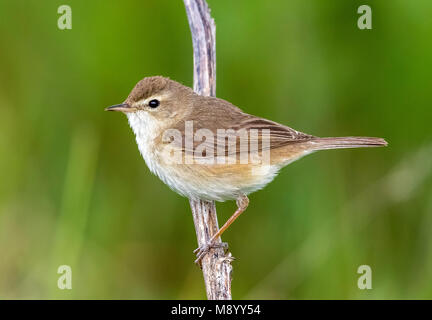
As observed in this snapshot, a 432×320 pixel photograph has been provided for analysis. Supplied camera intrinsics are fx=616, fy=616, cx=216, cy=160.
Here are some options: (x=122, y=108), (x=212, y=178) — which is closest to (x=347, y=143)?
(x=212, y=178)

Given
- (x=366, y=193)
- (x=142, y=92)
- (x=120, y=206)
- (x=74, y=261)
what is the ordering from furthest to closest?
(x=120, y=206) < (x=366, y=193) < (x=142, y=92) < (x=74, y=261)

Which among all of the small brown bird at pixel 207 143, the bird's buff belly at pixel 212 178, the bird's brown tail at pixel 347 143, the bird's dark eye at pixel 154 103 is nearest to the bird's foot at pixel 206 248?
the small brown bird at pixel 207 143

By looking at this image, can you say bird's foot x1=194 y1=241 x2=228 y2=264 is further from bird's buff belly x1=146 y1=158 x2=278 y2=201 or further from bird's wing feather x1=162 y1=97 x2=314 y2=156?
bird's wing feather x1=162 y1=97 x2=314 y2=156

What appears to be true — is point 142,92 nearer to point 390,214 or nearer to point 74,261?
point 74,261

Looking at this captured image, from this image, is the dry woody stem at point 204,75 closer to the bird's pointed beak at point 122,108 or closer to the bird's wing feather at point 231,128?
the bird's wing feather at point 231,128

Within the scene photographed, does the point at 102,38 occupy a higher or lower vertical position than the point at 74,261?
higher

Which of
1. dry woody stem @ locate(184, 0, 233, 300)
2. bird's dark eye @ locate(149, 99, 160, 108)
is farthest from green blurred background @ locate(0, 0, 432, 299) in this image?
bird's dark eye @ locate(149, 99, 160, 108)

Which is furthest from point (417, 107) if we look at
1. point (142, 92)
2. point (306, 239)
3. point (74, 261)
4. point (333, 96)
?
point (74, 261)
